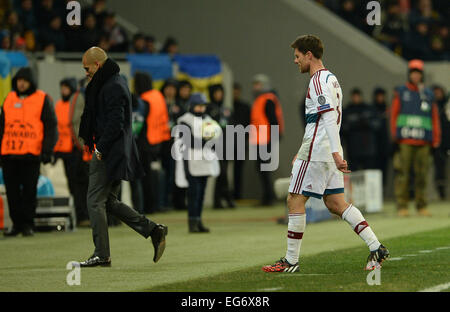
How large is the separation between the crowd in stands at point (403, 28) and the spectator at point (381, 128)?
3.13 m

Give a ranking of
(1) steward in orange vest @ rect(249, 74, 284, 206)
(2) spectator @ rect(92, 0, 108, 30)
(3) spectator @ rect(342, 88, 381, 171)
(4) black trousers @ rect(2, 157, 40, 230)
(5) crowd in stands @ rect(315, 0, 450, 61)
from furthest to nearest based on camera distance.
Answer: (5) crowd in stands @ rect(315, 0, 450, 61), (3) spectator @ rect(342, 88, 381, 171), (2) spectator @ rect(92, 0, 108, 30), (1) steward in orange vest @ rect(249, 74, 284, 206), (4) black trousers @ rect(2, 157, 40, 230)

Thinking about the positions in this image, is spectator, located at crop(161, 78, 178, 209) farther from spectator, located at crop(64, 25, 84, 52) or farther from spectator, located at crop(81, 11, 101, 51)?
spectator, located at crop(64, 25, 84, 52)

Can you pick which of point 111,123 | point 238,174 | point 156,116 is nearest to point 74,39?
point 156,116

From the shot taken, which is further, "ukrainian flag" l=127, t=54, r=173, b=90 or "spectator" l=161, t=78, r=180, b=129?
"ukrainian flag" l=127, t=54, r=173, b=90

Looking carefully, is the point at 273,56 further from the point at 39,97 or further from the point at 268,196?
the point at 39,97

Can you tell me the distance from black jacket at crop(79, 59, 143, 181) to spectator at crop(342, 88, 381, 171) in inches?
501

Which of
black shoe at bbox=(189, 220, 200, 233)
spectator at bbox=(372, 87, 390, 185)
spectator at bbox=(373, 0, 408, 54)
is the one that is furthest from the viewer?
spectator at bbox=(373, 0, 408, 54)

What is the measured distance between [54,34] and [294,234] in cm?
1258

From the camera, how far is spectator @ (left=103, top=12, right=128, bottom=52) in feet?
76.0

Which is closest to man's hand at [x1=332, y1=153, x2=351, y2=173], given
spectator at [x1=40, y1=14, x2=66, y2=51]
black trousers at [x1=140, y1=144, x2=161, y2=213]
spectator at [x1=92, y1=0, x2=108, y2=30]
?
black trousers at [x1=140, y1=144, x2=161, y2=213]

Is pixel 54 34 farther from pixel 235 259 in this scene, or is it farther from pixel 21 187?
pixel 235 259

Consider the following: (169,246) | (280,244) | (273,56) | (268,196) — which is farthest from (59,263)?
(273,56)

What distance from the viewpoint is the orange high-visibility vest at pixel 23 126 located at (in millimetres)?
15352

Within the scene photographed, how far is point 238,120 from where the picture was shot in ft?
76.1
